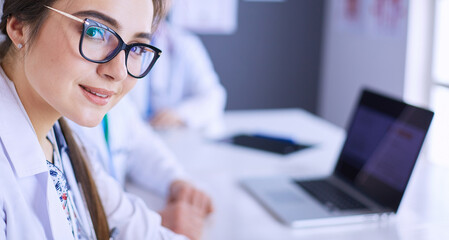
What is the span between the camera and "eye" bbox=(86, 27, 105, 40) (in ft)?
2.86

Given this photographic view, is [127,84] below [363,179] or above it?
above

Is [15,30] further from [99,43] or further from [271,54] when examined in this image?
[271,54]

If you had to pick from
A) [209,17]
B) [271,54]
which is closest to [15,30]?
[209,17]

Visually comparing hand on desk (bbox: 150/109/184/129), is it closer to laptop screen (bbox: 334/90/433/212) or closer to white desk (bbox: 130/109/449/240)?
white desk (bbox: 130/109/449/240)

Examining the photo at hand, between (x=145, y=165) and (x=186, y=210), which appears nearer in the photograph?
(x=186, y=210)

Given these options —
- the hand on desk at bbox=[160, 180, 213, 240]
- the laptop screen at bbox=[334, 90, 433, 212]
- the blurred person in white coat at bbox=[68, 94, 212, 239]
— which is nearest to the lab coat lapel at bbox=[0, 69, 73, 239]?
the blurred person in white coat at bbox=[68, 94, 212, 239]

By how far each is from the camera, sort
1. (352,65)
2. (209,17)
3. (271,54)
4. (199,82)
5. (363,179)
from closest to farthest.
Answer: (363,179), (199,82), (352,65), (209,17), (271,54)

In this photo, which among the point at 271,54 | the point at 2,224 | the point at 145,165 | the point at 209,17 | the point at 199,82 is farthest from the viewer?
the point at 271,54

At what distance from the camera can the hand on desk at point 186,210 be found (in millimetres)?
1331

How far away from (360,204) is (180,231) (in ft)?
1.72

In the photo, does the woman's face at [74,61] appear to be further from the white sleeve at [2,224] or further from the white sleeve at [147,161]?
the white sleeve at [147,161]

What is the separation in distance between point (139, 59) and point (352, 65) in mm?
3507

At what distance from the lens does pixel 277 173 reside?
1799 mm

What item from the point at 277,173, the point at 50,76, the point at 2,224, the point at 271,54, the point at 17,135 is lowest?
the point at 277,173
